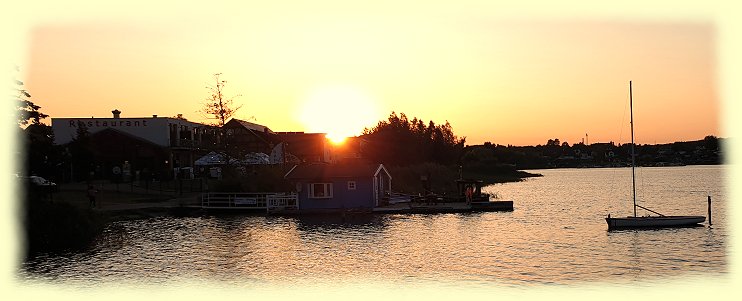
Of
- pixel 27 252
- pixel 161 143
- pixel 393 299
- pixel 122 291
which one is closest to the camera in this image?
pixel 393 299

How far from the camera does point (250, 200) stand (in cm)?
6756

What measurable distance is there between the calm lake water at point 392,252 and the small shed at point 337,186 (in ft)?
11.8

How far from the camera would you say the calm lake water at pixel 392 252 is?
32938 millimetres

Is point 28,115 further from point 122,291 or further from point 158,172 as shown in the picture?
point 158,172

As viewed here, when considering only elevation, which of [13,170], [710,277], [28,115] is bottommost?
[710,277]

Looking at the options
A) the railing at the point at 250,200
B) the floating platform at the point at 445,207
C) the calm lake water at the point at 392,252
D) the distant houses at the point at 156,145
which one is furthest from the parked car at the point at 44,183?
the floating platform at the point at 445,207

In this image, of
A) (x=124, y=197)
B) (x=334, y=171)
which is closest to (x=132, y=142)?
(x=124, y=197)

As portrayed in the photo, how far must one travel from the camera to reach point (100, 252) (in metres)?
41.2

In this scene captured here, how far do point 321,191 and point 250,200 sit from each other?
7.95 metres

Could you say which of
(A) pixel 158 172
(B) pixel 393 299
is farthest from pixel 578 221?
(A) pixel 158 172

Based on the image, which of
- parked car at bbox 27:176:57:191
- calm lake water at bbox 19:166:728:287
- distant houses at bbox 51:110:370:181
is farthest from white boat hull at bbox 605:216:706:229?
distant houses at bbox 51:110:370:181

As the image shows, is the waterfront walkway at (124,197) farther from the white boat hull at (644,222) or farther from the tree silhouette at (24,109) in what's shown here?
the white boat hull at (644,222)

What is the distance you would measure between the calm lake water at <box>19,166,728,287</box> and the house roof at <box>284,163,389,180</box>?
180 inches

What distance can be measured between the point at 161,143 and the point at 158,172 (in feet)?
31.3
